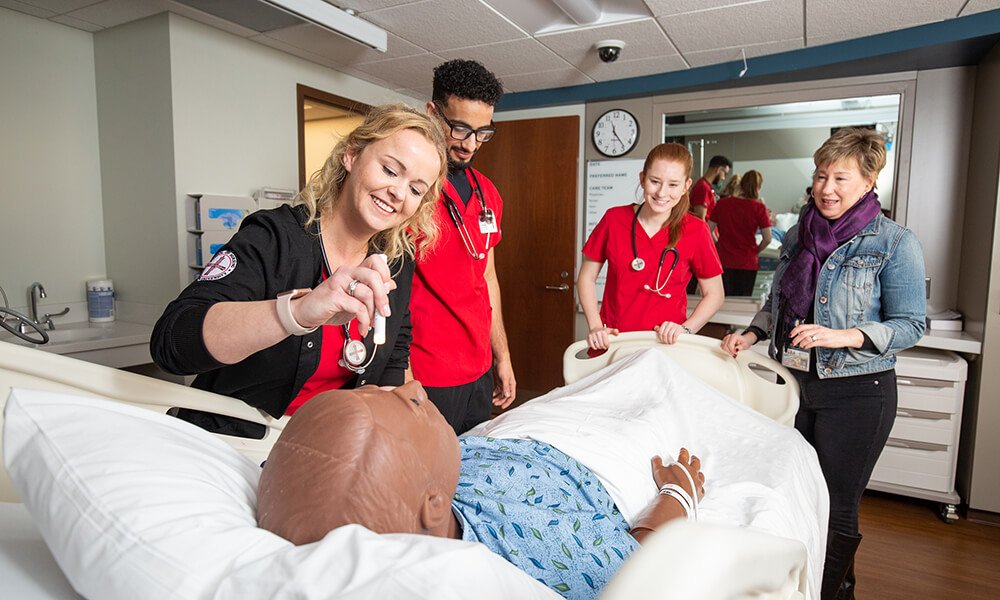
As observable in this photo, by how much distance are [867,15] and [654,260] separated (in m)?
1.70

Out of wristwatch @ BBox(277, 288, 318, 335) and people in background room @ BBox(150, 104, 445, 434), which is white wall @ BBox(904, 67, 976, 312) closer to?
people in background room @ BBox(150, 104, 445, 434)

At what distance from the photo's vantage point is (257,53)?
325 centimetres

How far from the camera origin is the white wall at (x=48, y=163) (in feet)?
9.21

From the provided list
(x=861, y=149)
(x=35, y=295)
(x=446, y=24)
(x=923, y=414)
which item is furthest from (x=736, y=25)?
(x=35, y=295)

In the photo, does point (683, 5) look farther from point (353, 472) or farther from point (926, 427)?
point (353, 472)

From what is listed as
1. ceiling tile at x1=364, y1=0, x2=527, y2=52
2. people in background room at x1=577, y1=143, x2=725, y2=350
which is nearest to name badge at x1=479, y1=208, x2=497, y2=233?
people in background room at x1=577, y1=143, x2=725, y2=350

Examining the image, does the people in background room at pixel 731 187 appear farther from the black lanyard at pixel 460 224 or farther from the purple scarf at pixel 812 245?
the black lanyard at pixel 460 224

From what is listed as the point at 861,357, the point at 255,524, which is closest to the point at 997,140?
the point at 861,357

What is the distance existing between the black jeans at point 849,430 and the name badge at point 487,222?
1.09m

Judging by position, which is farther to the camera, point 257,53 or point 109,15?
point 257,53

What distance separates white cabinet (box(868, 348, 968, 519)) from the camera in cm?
286

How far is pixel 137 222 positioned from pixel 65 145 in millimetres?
522

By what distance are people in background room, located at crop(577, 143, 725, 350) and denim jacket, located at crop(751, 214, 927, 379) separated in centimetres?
49

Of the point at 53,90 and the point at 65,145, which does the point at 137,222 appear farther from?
the point at 53,90
